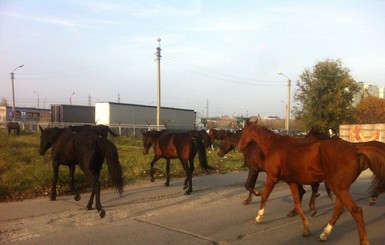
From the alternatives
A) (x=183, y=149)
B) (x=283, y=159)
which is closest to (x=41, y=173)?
(x=183, y=149)

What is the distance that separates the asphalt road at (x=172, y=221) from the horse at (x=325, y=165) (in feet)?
2.05

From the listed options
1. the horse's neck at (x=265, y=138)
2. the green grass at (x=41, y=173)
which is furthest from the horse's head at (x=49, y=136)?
the horse's neck at (x=265, y=138)

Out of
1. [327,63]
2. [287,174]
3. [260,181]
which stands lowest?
[260,181]

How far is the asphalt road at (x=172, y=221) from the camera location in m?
6.27

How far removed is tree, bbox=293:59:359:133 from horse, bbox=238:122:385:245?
2953cm

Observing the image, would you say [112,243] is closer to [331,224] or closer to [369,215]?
[331,224]

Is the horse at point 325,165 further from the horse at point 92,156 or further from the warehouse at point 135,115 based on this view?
the warehouse at point 135,115

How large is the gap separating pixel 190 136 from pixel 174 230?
16.0 feet

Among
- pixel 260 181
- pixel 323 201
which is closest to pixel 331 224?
pixel 323 201

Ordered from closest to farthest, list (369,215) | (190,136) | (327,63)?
1. (369,215)
2. (190,136)
3. (327,63)

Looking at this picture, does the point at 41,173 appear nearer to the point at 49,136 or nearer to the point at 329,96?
the point at 49,136

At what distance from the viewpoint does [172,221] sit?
24.3 feet

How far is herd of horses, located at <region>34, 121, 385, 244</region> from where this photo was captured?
19.5ft

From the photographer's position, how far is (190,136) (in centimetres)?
1135
